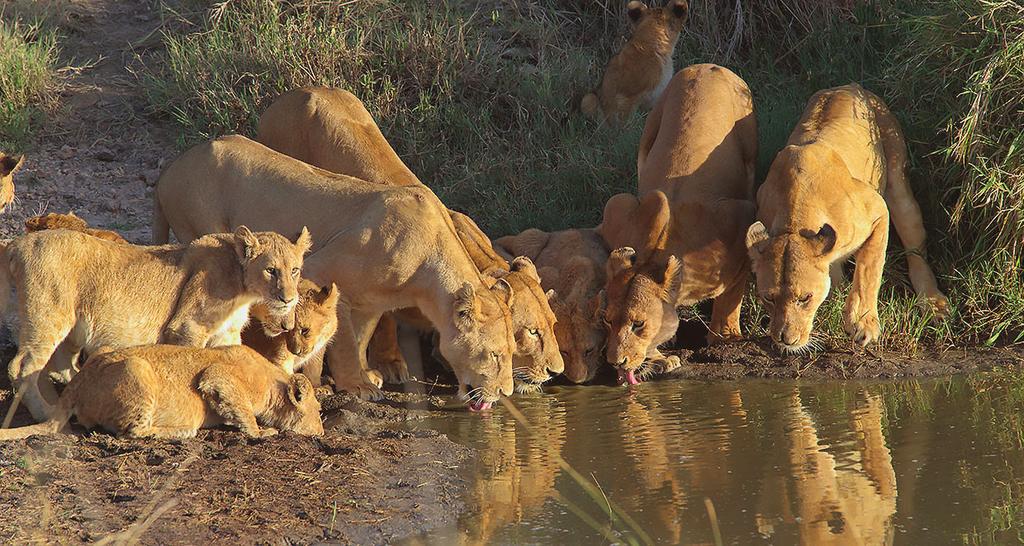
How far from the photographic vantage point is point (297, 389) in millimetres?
7289

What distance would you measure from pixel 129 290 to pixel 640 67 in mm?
6149

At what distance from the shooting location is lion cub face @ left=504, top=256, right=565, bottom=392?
8266 mm

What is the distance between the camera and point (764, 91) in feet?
38.8

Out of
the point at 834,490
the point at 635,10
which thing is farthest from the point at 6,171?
the point at 635,10

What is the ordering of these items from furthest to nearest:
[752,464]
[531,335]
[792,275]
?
[792,275], [531,335], [752,464]

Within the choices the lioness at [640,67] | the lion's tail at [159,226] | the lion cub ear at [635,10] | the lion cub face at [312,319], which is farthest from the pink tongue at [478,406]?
the lion cub ear at [635,10]

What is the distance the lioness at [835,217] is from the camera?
27.7ft

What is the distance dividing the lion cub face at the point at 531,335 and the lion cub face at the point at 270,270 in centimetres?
138

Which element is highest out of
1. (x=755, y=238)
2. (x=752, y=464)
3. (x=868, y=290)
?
(x=755, y=238)

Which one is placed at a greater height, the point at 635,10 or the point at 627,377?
the point at 635,10

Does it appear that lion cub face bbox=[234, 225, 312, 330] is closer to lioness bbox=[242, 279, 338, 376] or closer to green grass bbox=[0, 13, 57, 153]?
lioness bbox=[242, 279, 338, 376]

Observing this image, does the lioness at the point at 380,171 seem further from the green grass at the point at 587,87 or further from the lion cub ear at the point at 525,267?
the green grass at the point at 587,87

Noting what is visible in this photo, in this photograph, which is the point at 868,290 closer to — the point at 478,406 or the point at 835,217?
the point at 835,217

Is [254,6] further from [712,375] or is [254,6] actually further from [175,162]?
[712,375]
